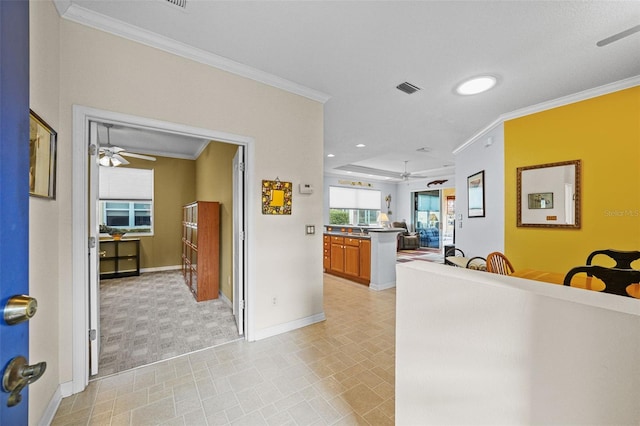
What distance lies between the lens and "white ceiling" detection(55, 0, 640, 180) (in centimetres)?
180

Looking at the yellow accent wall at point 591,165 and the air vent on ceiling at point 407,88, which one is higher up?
the air vent on ceiling at point 407,88

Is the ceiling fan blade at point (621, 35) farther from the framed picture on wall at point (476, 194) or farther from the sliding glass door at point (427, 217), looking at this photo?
the sliding glass door at point (427, 217)

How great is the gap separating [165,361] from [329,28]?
325cm

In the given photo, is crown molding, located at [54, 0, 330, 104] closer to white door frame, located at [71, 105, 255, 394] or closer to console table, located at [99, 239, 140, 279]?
white door frame, located at [71, 105, 255, 394]

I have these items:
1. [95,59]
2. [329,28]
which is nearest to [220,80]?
[95,59]

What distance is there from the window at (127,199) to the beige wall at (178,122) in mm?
4470

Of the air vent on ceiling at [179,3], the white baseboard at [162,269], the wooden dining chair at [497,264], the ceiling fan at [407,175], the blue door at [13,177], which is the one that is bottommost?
the white baseboard at [162,269]

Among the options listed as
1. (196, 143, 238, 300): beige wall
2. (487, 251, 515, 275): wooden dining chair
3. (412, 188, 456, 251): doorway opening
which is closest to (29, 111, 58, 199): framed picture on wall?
(196, 143, 238, 300): beige wall

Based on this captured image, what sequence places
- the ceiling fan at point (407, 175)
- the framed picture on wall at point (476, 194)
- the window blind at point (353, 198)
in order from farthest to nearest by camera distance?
the window blind at point (353, 198) < the ceiling fan at point (407, 175) < the framed picture on wall at point (476, 194)

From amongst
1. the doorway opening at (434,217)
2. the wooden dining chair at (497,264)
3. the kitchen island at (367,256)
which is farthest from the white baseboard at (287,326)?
the doorway opening at (434,217)

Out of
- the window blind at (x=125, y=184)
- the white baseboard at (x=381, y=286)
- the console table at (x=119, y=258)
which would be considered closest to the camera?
the white baseboard at (x=381, y=286)

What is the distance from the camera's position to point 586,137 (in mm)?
2961

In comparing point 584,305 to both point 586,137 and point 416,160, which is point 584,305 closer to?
point 586,137

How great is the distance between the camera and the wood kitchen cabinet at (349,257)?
4.79 m
